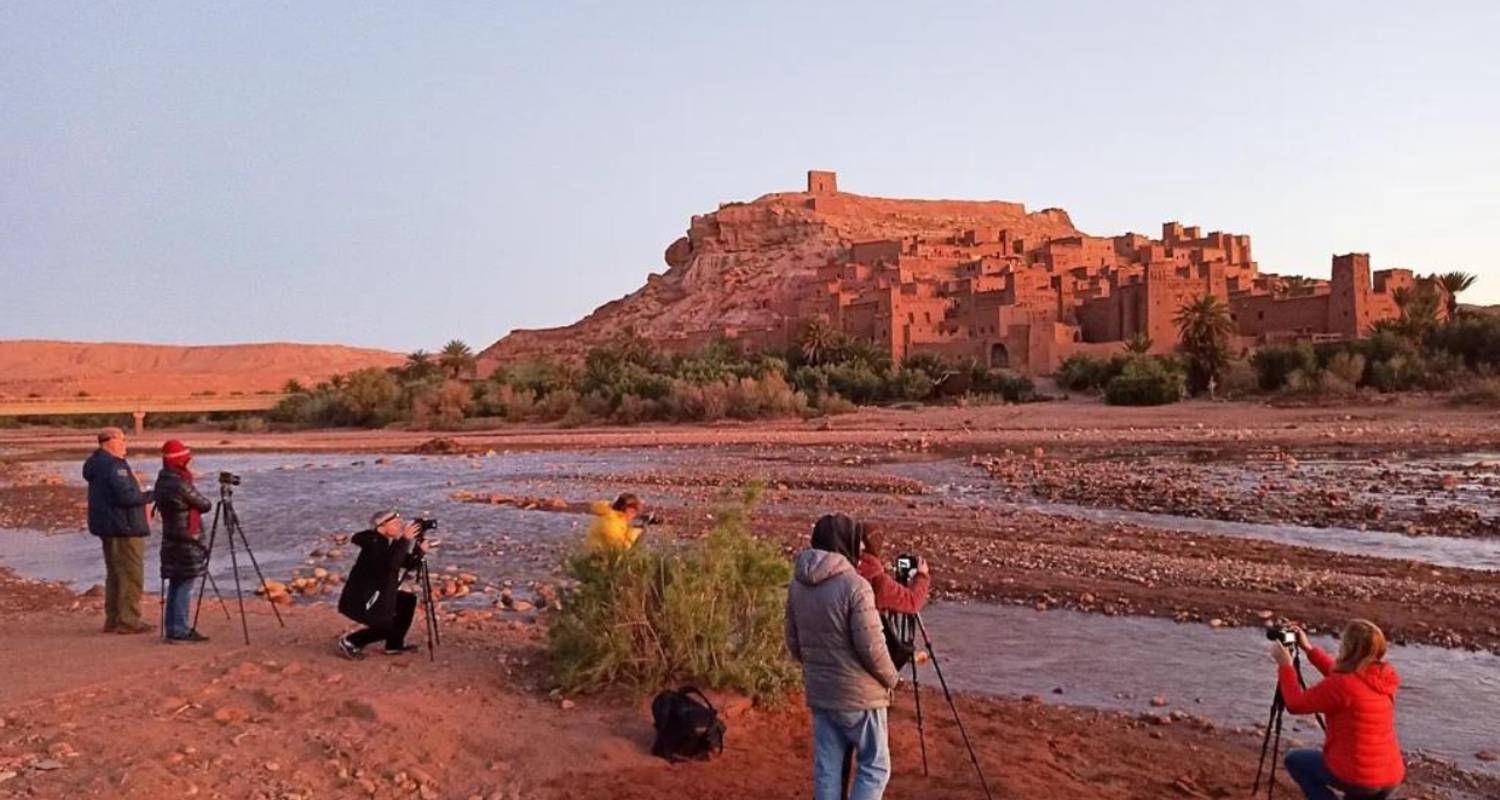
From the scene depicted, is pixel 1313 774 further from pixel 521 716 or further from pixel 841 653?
pixel 521 716

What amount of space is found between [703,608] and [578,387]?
49.0 meters

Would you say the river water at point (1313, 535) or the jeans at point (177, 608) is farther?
the river water at point (1313, 535)

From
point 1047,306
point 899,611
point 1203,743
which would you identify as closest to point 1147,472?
point 1203,743

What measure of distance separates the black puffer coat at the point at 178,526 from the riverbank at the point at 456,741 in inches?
29.0

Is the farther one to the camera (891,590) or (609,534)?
(609,534)

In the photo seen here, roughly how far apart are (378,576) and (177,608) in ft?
6.67

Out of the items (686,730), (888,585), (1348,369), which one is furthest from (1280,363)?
(888,585)

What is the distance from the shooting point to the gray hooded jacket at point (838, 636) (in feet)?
15.1

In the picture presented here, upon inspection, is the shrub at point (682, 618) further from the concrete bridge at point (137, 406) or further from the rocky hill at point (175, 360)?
the rocky hill at point (175, 360)

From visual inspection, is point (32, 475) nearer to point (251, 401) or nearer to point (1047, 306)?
point (251, 401)

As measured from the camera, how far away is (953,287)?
6372 cm

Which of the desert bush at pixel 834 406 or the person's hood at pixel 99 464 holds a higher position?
the desert bush at pixel 834 406

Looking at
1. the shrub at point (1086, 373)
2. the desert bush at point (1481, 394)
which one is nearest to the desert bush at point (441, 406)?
the shrub at point (1086, 373)

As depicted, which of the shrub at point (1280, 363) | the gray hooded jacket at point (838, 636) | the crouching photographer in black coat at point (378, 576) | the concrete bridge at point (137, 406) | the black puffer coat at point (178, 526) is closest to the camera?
the gray hooded jacket at point (838, 636)
